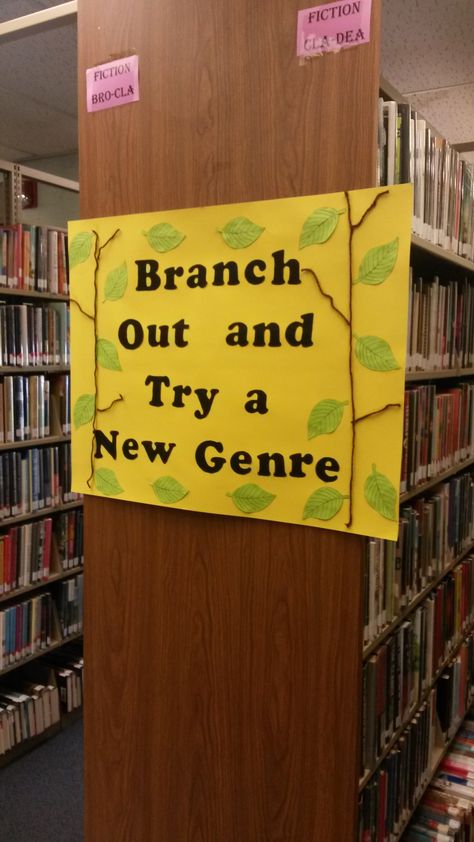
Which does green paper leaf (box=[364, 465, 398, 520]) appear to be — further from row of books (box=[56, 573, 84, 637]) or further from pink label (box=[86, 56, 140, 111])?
row of books (box=[56, 573, 84, 637])

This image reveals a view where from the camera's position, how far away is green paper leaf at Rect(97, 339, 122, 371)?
122 cm

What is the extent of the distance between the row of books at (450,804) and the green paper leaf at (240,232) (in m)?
1.62

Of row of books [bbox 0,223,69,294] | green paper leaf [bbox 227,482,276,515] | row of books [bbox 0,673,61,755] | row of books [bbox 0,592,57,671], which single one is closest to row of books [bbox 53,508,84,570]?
row of books [bbox 0,592,57,671]

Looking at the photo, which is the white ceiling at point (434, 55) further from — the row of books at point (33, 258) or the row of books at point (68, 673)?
the row of books at point (68, 673)

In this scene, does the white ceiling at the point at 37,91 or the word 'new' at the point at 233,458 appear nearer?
the word 'new' at the point at 233,458

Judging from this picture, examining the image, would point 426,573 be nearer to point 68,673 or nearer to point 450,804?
point 450,804

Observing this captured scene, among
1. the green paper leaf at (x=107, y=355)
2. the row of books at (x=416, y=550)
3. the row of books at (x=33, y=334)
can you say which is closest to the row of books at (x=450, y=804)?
the row of books at (x=416, y=550)

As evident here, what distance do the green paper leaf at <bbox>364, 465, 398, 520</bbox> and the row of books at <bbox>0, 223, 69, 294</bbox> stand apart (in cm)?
200

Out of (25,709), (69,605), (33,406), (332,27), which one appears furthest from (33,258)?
(332,27)

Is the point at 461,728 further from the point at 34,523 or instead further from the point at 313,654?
the point at 34,523

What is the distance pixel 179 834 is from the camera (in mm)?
1234

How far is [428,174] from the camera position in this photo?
4.98ft

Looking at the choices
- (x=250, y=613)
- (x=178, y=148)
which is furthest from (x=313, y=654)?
(x=178, y=148)

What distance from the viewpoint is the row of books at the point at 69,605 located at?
9.36 ft
